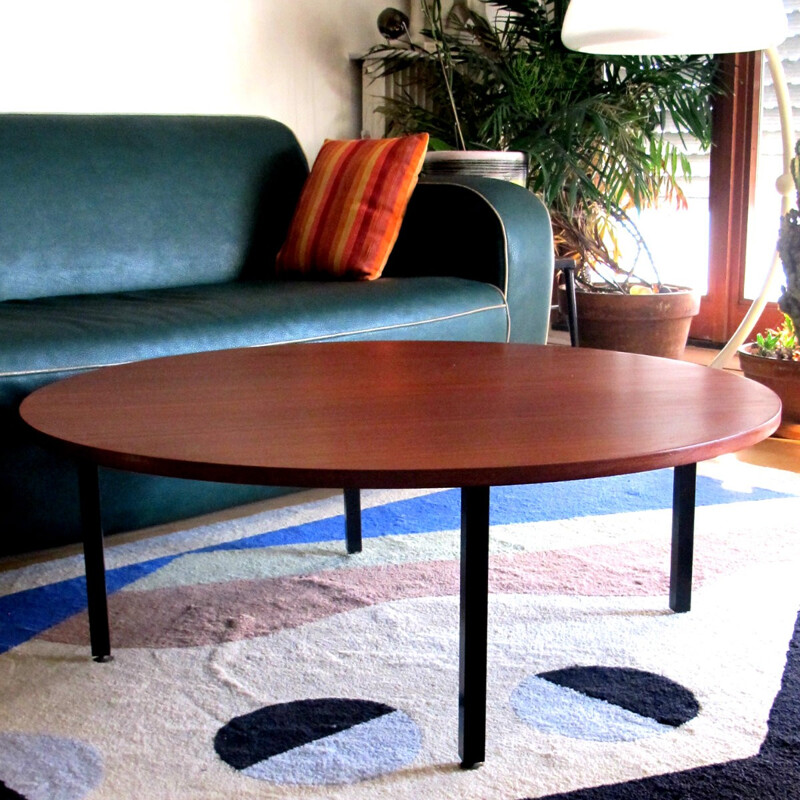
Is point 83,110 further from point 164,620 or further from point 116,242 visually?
point 164,620

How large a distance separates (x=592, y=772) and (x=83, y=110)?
2.34m

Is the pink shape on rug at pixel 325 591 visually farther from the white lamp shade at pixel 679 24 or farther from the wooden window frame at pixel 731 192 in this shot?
the wooden window frame at pixel 731 192

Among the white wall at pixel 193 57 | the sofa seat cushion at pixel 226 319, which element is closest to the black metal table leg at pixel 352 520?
the sofa seat cushion at pixel 226 319

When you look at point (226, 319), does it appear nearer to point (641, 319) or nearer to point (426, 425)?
point (426, 425)

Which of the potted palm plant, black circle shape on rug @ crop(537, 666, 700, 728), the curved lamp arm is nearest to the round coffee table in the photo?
black circle shape on rug @ crop(537, 666, 700, 728)

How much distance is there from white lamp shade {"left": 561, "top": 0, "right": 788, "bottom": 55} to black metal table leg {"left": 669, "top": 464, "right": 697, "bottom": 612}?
1.24 metres

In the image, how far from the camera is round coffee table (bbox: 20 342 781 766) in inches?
39.3

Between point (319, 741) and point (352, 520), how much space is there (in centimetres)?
62

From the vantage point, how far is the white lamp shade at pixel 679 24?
231cm

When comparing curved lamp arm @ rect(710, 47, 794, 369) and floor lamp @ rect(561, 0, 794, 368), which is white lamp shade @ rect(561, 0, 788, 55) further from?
curved lamp arm @ rect(710, 47, 794, 369)

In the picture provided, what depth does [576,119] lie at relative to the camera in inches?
121

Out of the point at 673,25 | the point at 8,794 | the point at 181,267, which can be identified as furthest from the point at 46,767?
the point at 673,25

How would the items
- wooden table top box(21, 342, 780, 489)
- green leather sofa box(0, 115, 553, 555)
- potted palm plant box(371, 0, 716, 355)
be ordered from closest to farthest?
wooden table top box(21, 342, 780, 489) < green leather sofa box(0, 115, 553, 555) < potted palm plant box(371, 0, 716, 355)

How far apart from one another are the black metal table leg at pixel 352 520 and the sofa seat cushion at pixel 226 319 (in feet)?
1.18
